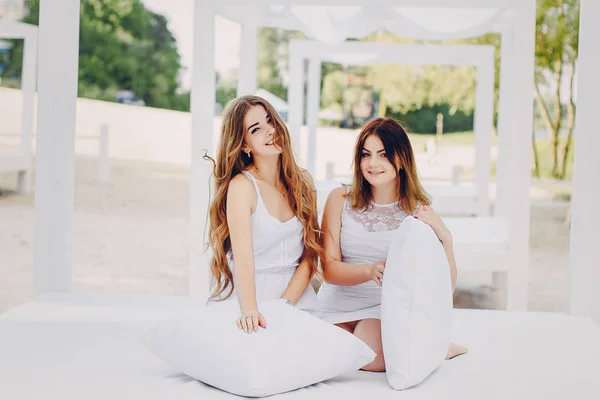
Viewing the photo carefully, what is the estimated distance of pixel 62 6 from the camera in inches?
120

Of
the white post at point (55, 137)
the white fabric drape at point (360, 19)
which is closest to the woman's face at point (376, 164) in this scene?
the white post at point (55, 137)

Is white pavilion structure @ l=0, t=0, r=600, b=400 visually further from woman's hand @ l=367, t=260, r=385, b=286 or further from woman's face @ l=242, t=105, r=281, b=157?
woman's face @ l=242, t=105, r=281, b=157

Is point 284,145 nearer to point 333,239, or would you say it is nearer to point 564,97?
point 333,239

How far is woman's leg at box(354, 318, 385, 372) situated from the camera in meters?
2.27

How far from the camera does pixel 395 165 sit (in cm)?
259

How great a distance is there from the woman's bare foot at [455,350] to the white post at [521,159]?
2009 millimetres

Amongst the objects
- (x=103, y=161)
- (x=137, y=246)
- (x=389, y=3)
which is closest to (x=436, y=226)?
(x=389, y=3)

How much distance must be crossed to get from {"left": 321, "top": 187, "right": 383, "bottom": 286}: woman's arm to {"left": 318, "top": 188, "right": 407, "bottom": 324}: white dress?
26 mm

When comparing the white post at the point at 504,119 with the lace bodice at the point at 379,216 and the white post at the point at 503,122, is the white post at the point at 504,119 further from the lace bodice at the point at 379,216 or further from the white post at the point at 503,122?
the lace bodice at the point at 379,216

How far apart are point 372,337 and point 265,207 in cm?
51

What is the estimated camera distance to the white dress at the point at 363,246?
264cm

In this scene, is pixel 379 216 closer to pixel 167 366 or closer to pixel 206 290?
pixel 167 366

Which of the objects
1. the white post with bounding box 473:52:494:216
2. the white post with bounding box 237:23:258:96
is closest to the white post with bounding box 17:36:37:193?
the white post with bounding box 237:23:258:96

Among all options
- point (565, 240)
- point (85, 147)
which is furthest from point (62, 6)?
point (85, 147)
